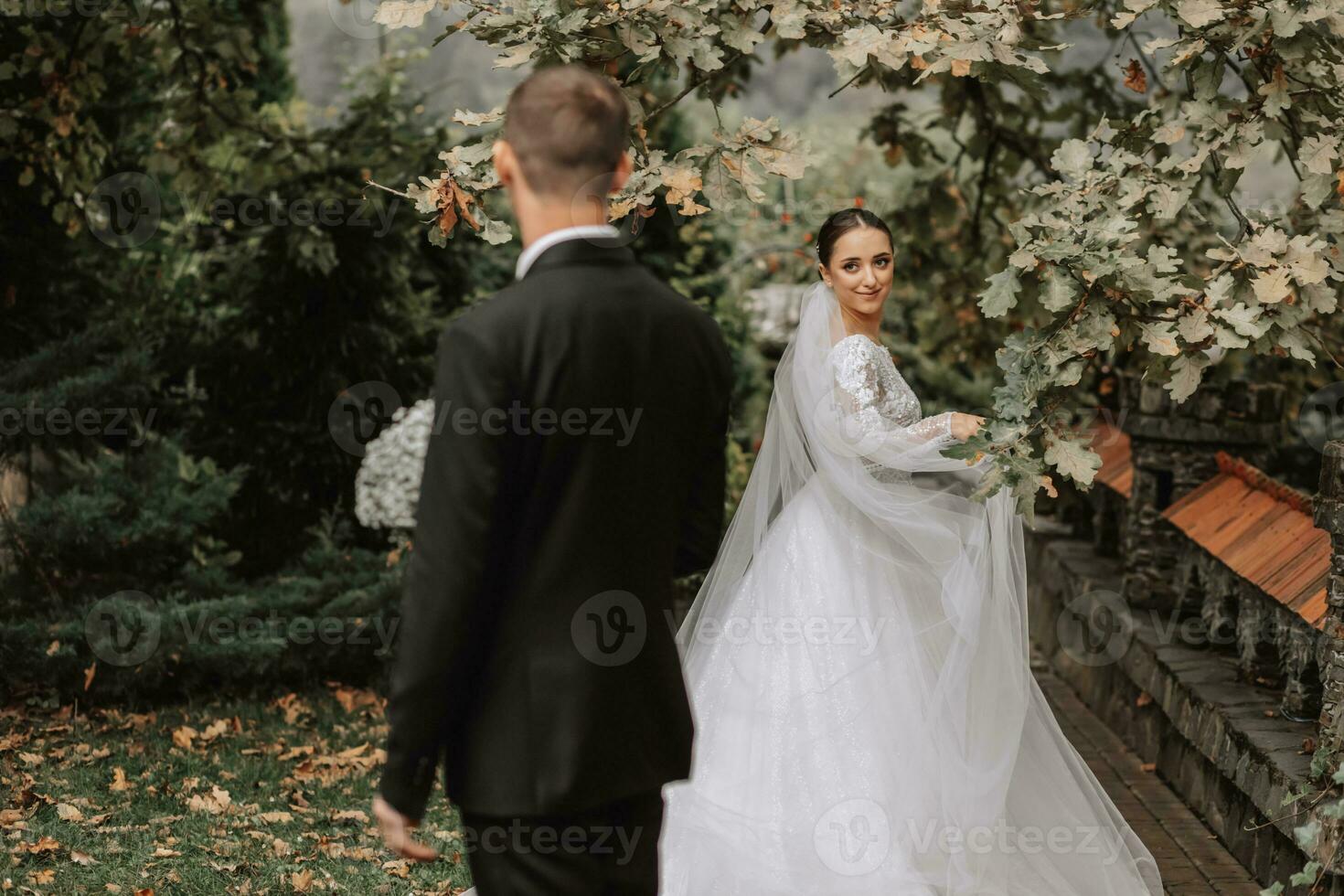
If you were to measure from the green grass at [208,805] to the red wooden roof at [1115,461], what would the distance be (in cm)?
382

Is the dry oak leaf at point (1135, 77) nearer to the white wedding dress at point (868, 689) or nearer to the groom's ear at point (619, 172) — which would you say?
the white wedding dress at point (868, 689)

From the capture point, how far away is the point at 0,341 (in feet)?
23.7

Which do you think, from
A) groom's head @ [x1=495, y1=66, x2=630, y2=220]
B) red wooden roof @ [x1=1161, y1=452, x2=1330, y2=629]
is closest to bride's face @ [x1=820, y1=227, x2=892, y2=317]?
red wooden roof @ [x1=1161, y1=452, x2=1330, y2=629]

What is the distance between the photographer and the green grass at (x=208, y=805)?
14.4 ft

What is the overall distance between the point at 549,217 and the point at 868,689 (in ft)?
7.74

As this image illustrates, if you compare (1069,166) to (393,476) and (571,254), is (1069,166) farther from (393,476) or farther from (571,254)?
(393,476)

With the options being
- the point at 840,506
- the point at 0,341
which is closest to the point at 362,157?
the point at 0,341

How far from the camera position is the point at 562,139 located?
2.22m

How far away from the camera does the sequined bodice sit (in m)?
4.22

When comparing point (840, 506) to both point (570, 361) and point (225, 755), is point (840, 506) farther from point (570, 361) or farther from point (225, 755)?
point (225, 755)

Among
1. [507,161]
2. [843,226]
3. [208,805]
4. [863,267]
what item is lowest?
[208,805]

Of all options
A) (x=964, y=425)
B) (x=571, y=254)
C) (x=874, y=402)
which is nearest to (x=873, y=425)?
(x=874, y=402)

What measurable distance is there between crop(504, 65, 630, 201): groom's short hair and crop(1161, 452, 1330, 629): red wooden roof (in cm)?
320

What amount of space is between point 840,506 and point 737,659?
601 millimetres
